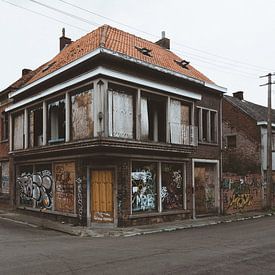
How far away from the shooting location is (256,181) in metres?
25.4

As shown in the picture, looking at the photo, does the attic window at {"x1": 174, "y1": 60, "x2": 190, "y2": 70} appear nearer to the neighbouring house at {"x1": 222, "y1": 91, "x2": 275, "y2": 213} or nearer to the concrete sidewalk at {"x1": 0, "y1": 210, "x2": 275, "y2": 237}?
the neighbouring house at {"x1": 222, "y1": 91, "x2": 275, "y2": 213}

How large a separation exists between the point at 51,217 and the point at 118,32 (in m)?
9.65

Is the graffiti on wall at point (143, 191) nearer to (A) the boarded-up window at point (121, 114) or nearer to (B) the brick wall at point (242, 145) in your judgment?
(A) the boarded-up window at point (121, 114)

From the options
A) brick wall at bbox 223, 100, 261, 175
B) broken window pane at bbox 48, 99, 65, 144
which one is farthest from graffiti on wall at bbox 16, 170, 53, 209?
brick wall at bbox 223, 100, 261, 175

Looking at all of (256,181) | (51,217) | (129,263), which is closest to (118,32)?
(51,217)

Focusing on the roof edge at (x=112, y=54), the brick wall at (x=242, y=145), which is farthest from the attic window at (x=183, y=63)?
the brick wall at (x=242, y=145)

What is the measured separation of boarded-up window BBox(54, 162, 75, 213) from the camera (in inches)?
690

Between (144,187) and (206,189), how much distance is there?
209 inches

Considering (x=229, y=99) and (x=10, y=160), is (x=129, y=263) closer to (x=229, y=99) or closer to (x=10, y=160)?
(x=10, y=160)

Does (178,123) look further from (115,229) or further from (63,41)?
(63,41)

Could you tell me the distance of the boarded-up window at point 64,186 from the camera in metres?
17.5

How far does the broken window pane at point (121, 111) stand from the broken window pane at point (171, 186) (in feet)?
10.3

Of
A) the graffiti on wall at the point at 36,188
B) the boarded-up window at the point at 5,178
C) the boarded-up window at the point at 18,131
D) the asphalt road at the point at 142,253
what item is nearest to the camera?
the asphalt road at the point at 142,253

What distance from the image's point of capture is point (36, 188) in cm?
2003
